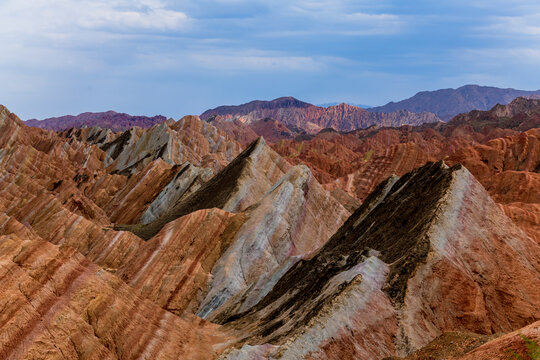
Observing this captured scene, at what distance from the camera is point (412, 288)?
1338 centimetres

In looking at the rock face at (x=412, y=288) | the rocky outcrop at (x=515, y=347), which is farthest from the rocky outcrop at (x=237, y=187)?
the rocky outcrop at (x=515, y=347)

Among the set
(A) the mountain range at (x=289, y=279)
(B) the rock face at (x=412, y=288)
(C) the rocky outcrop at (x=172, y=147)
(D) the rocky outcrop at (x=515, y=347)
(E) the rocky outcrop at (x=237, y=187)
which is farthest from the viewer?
(C) the rocky outcrop at (x=172, y=147)

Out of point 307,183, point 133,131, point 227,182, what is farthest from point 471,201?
point 133,131

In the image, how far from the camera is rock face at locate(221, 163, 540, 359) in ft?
39.4

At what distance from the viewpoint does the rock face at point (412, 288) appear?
12.0 metres

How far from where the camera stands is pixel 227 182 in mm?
40031

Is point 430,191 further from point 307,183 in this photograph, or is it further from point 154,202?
point 154,202

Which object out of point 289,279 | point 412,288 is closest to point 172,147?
point 289,279

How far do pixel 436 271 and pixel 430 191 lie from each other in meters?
5.58

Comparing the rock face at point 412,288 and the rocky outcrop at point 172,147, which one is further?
the rocky outcrop at point 172,147

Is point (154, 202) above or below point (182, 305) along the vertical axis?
above

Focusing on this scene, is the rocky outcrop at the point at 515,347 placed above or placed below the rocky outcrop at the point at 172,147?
below

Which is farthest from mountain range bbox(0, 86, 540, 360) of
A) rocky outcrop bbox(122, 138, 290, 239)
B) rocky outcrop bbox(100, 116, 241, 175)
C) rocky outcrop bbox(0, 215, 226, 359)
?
rocky outcrop bbox(100, 116, 241, 175)

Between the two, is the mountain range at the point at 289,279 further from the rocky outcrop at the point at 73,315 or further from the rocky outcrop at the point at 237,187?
the rocky outcrop at the point at 237,187
